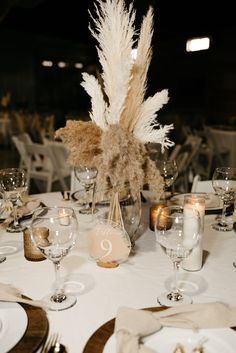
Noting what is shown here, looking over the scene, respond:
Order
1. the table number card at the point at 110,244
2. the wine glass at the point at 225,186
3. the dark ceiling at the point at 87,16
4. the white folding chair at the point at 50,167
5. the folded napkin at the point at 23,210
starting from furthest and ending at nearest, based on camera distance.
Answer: the dark ceiling at the point at 87,16
the white folding chair at the point at 50,167
the wine glass at the point at 225,186
the folded napkin at the point at 23,210
the table number card at the point at 110,244

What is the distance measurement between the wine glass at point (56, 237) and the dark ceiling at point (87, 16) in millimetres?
4864

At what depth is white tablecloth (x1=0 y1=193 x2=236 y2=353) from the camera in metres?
0.94

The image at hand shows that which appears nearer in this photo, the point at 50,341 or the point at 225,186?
the point at 50,341

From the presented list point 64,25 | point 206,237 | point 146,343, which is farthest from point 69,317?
point 64,25

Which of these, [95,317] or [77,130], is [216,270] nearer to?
[95,317]

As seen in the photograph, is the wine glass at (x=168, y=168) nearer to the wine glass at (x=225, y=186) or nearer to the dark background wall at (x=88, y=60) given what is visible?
the wine glass at (x=225, y=186)

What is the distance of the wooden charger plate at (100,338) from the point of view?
2.59 ft

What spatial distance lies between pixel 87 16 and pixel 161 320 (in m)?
9.37

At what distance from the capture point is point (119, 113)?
1184 mm

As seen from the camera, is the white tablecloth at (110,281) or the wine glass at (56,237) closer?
the white tablecloth at (110,281)

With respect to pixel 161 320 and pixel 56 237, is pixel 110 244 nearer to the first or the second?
pixel 56 237

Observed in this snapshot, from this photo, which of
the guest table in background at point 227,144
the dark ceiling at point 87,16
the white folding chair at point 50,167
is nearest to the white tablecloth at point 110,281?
the white folding chair at point 50,167

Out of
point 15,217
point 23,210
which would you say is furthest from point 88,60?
point 15,217

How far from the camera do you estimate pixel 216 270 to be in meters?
1.24
